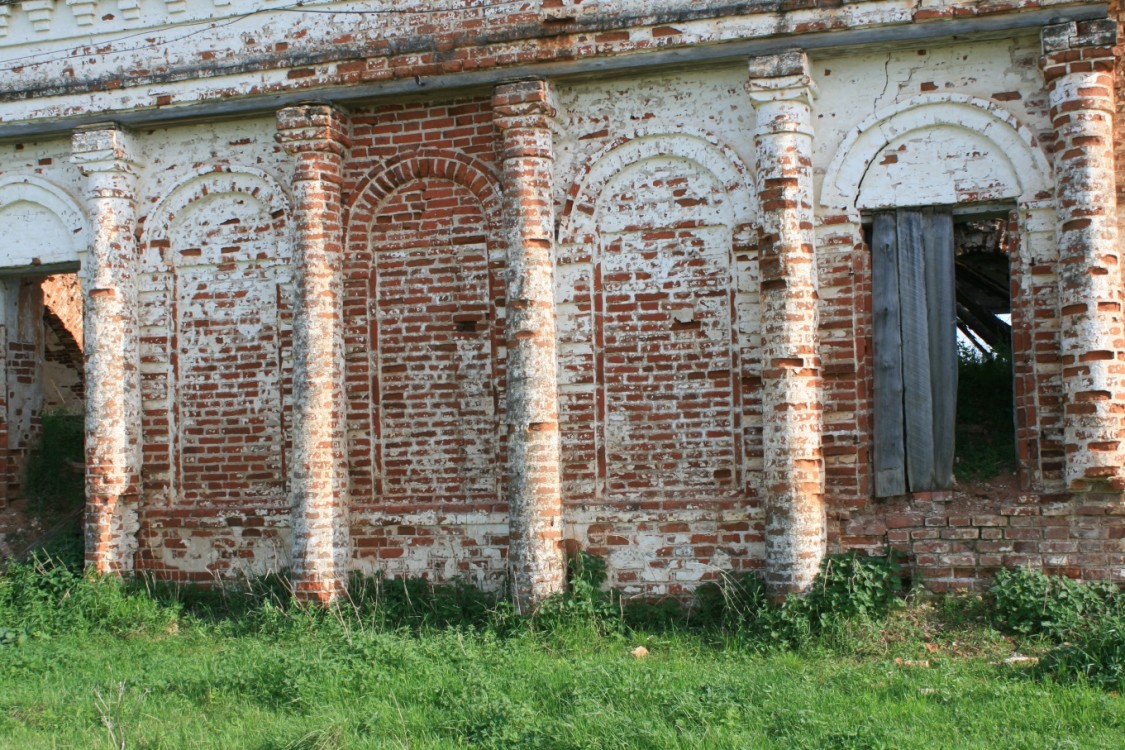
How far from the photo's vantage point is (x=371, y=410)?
909 cm

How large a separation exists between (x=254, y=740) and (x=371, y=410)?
364cm

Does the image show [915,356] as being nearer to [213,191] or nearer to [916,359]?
[916,359]

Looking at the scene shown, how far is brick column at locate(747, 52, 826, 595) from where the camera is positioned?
25.6 feet

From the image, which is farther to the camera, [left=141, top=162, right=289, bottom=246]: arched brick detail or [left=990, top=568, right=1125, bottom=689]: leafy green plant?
[left=141, top=162, right=289, bottom=246]: arched brick detail

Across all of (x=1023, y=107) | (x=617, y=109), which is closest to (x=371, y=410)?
(x=617, y=109)

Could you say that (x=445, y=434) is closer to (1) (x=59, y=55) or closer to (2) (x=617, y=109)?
(2) (x=617, y=109)

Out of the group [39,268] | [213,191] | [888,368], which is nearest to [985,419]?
[888,368]

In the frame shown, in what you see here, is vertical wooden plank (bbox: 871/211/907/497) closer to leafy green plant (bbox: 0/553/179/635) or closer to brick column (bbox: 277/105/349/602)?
brick column (bbox: 277/105/349/602)

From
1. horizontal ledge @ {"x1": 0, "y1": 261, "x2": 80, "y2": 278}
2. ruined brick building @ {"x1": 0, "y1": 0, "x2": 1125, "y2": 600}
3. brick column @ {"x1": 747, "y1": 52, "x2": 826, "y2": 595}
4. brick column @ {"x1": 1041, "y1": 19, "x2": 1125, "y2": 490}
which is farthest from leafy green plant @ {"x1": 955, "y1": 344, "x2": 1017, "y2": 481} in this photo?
horizontal ledge @ {"x1": 0, "y1": 261, "x2": 80, "y2": 278}

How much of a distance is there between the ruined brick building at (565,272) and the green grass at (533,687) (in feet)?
2.21

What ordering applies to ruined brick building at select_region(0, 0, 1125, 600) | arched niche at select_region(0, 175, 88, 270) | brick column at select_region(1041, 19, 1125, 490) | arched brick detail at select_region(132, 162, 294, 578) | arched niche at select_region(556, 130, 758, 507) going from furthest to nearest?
arched niche at select_region(0, 175, 88, 270)
arched brick detail at select_region(132, 162, 294, 578)
arched niche at select_region(556, 130, 758, 507)
ruined brick building at select_region(0, 0, 1125, 600)
brick column at select_region(1041, 19, 1125, 490)

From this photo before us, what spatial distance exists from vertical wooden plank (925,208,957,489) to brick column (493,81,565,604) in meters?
2.86

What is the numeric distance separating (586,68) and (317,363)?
3.19m

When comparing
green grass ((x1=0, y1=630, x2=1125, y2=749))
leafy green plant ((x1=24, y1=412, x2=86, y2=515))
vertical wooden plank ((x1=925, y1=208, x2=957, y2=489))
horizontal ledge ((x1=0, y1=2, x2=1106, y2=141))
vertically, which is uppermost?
horizontal ledge ((x1=0, y1=2, x2=1106, y2=141))
